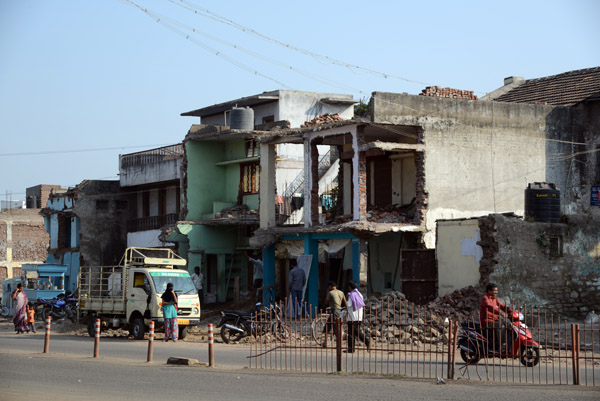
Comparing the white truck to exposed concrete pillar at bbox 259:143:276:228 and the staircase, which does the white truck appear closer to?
exposed concrete pillar at bbox 259:143:276:228

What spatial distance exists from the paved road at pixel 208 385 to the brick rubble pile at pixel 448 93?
1675 cm

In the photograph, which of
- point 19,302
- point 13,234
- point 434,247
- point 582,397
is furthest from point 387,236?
point 13,234

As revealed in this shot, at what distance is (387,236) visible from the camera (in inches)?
1320

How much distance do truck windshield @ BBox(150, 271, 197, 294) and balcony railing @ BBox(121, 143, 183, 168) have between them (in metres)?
18.7

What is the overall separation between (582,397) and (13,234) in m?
54.3

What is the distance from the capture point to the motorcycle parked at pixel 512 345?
16.0 meters

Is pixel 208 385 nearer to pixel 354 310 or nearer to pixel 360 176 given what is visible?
pixel 354 310

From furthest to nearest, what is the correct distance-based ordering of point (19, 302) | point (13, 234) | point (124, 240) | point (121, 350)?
1. point (13, 234)
2. point (124, 240)
3. point (19, 302)
4. point (121, 350)

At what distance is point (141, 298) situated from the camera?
2589 centimetres

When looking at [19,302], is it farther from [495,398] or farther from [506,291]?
[495,398]

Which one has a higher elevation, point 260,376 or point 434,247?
point 434,247

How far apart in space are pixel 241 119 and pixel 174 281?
15.8 m

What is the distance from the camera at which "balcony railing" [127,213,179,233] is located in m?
45.7

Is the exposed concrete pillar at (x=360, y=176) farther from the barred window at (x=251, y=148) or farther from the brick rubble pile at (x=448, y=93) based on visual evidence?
the barred window at (x=251, y=148)
